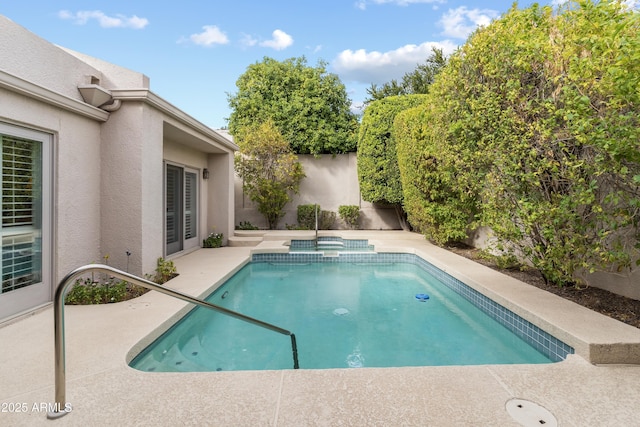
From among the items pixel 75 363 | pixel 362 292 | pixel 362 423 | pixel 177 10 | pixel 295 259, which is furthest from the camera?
pixel 177 10

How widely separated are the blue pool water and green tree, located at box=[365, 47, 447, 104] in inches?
702

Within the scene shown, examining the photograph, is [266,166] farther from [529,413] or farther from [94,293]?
[529,413]

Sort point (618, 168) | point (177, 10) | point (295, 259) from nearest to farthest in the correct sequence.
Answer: point (618, 168) → point (295, 259) → point (177, 10)

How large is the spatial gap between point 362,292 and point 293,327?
2.12m

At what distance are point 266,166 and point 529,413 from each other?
11.3 metres

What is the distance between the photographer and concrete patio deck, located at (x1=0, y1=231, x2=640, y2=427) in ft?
7.25

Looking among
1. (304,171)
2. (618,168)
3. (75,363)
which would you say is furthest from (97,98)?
(304,171)

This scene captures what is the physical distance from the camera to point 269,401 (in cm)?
239

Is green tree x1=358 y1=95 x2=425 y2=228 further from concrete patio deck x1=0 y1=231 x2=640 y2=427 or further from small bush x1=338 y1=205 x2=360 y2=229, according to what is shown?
Answer: concrete patio deck x1=0 y1=231 x2=640 y2=427

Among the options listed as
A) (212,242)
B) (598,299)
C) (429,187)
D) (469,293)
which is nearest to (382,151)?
(429,187)

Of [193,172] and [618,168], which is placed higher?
[193,172]

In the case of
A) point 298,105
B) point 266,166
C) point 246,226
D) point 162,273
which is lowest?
point 162,273

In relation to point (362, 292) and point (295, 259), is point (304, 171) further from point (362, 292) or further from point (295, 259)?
point (362, 292)

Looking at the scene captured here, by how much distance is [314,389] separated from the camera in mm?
2551
